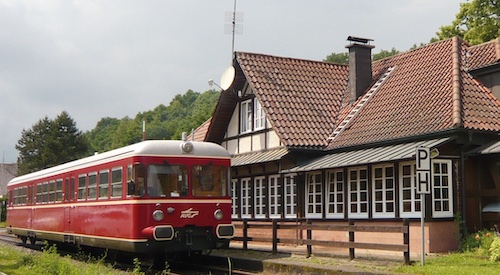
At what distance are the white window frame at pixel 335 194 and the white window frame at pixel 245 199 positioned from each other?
4717 mm

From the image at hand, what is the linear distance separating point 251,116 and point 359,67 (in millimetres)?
4192

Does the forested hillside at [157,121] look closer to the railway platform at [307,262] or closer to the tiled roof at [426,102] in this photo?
the tiled roof at [426,102]

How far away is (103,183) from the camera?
17625 mm

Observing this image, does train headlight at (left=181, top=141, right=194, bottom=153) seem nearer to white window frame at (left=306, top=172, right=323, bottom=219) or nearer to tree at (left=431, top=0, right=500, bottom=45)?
white window frame at (left=306, top=172, right=323, bottom=219)

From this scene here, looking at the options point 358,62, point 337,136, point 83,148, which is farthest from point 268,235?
point 83,148

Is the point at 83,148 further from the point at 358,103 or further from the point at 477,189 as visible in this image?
the point at 477,189

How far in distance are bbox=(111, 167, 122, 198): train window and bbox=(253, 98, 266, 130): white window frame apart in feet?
27.6

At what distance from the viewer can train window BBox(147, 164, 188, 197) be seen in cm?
1578

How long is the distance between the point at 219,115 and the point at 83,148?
5590 cm

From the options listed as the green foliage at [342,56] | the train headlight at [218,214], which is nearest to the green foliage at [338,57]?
the green foliage at [342,56]

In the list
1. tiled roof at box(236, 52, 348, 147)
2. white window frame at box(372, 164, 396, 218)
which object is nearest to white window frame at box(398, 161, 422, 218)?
white window frame at box(372, 164, 396, 218)

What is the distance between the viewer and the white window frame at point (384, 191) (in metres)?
18.7

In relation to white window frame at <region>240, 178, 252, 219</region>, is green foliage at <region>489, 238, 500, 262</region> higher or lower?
lower

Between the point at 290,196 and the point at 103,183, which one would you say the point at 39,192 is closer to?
the point at 103,183
